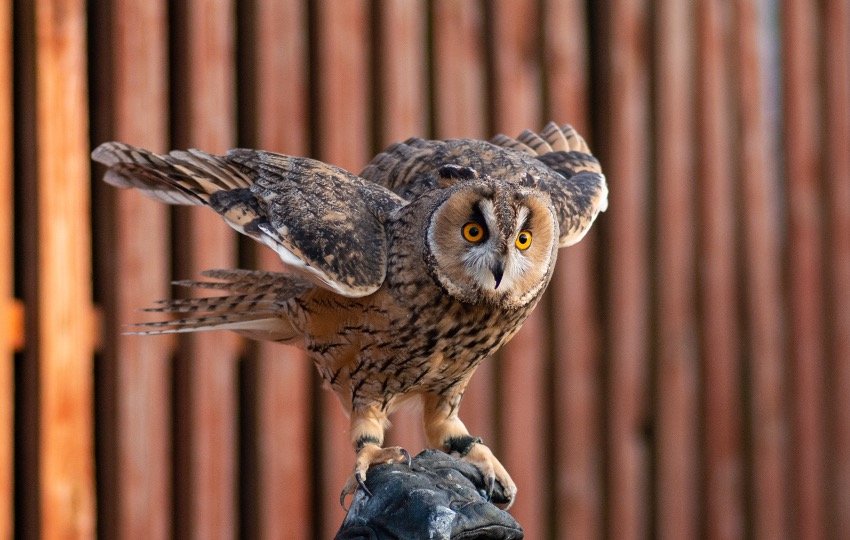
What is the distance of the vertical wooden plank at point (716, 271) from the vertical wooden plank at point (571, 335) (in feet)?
1.24

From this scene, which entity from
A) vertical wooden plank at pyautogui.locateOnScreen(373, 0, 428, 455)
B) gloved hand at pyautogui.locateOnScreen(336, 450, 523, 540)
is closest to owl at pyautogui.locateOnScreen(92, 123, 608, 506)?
gloved hand at pyautogui.locateOnScreen(336, 450, 523, 540)

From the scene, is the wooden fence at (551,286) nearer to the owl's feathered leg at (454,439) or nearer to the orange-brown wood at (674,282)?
the orange-brown wood at (674,282)

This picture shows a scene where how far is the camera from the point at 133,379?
2.75m

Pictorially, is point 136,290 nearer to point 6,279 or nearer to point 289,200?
point 6,279

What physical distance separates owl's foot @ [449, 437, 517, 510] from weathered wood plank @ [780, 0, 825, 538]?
1714mm

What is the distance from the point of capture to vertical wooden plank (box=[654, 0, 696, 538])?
3.39m

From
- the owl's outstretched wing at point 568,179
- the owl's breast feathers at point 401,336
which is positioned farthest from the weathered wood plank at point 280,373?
the owl's breast feathers at point 401,336

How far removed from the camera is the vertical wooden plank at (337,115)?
2.98 meters

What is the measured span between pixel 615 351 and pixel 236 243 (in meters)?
1.13

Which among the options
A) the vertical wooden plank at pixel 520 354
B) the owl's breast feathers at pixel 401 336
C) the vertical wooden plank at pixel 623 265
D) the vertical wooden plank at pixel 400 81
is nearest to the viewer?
the owl's breast feathers at pixel 401 336

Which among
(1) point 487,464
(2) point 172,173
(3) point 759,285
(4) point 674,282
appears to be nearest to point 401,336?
(1) point 487,464

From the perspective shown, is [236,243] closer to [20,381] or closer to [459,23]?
[20,381]

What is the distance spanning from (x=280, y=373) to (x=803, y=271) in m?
1.66

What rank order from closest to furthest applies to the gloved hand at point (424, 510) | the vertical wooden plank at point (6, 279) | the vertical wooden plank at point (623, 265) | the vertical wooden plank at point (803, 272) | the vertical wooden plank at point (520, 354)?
the gloved hand at point (424, 510)
the vertical wooden plank at point (6, 279)
the vertical wooden plank at point (520, 354)
the vertical wooden plank at point (623, 265)
the vertical wooden plank at point (803, 272)
